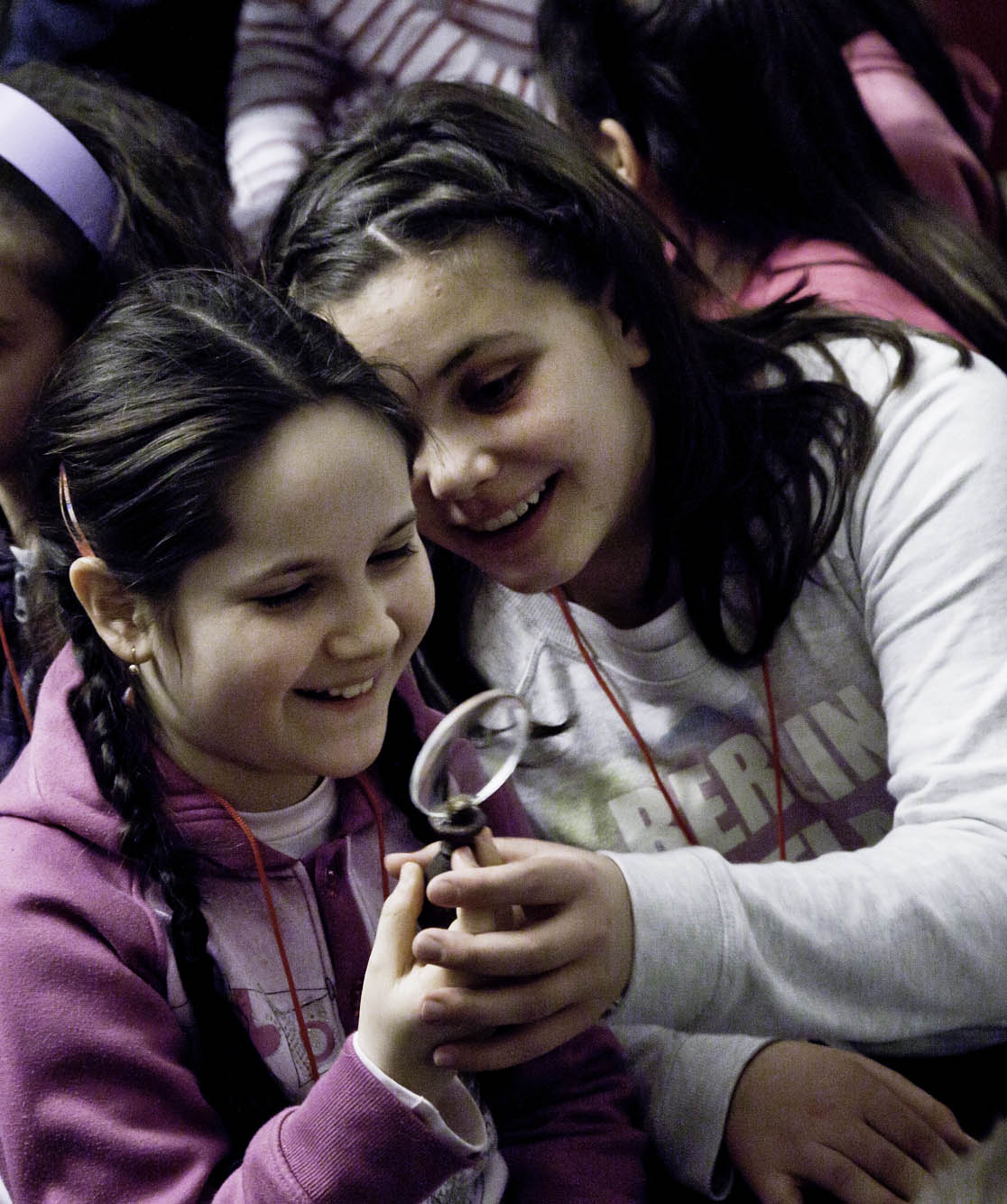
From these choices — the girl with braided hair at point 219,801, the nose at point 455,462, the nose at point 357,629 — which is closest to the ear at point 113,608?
the girl with braided hair at point 219,801

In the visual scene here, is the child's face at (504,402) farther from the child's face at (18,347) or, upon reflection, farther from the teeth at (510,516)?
the child's face at (18,347)

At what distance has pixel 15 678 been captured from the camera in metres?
0.98

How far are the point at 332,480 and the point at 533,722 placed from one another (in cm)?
39

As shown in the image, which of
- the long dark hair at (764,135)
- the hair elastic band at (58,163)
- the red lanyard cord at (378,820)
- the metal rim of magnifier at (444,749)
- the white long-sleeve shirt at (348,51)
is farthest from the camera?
the white long-sleeve shirt at (348,51)

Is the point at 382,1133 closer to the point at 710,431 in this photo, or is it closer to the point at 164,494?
the point at 164,494

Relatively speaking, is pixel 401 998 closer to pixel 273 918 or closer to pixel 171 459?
pixel 273 918

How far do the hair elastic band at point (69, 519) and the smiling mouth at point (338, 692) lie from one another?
0.14m

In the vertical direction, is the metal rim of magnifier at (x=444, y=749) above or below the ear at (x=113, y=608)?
above

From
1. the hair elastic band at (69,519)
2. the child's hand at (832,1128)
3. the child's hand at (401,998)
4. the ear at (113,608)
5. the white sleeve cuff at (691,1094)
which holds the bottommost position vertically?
the white sleeve cuff at (691,1094)

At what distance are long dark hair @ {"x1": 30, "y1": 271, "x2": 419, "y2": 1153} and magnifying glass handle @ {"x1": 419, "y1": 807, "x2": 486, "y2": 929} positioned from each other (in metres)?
0.13

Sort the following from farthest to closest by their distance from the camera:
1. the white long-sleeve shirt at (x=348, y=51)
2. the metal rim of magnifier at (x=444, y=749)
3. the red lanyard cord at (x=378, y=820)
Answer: the white long-sleeve shirt at (x=348, y=51), the red lanyard cord at (x=378, y=820), the metal rim of magnifier at (x=444, y=749)

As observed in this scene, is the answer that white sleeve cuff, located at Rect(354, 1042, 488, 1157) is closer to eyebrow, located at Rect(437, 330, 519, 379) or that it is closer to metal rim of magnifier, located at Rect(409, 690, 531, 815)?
metal rim of magnifier, located at Rect(409, 690, 531, 815)

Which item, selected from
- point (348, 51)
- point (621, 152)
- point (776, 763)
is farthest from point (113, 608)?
point (348, 51)

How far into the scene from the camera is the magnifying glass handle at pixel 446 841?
63cm
